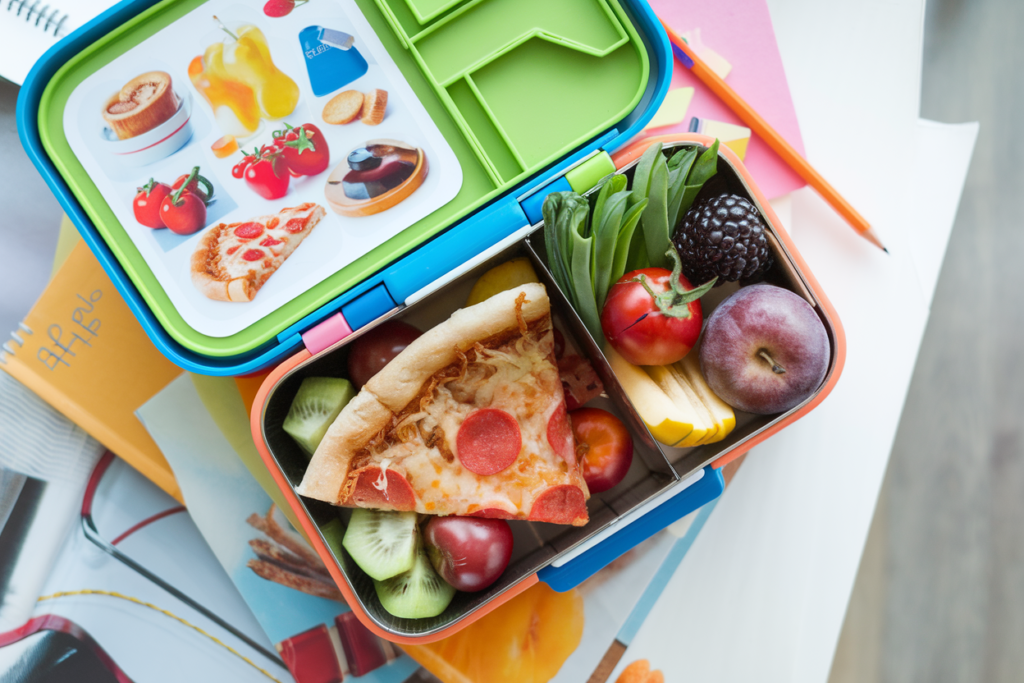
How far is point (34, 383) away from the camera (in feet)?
3.20

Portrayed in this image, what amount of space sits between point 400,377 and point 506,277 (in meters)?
0.22

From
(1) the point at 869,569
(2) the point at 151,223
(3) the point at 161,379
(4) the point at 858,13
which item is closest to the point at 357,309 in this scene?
(2) the point at 151,223

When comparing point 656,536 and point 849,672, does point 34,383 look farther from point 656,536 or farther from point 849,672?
point 849,672

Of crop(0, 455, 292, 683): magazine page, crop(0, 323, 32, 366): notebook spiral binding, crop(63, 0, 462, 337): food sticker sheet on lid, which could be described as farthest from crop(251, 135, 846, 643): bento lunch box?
crop(0, 323, 32, 366): notebook spiral binding

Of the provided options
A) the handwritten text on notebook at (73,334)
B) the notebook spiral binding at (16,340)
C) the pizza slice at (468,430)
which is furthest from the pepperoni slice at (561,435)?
the notebook spiral binding at (16,340)

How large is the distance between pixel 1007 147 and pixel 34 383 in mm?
1958

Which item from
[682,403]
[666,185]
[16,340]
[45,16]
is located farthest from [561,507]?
[45,16]

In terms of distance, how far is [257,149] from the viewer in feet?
2.81

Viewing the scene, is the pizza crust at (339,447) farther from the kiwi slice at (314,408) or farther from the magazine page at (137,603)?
the magazine page at (137,603)

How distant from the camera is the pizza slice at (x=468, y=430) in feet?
2.64

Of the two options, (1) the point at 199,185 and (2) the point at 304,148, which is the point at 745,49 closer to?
(2) the point at 304,148

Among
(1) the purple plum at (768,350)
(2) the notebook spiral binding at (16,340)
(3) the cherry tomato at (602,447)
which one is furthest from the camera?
(2) the notebook spiral binding at (16,340)

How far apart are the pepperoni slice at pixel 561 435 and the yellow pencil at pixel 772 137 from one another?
0.60 metres

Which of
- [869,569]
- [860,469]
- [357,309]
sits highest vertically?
[357,309]
